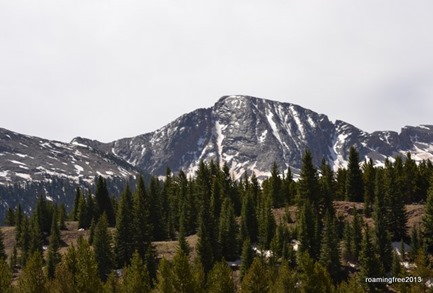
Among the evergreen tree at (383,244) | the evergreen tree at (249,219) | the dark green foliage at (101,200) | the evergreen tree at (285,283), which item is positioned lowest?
the evergreen tree at (285,283)

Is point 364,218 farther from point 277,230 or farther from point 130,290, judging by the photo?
point 130,290

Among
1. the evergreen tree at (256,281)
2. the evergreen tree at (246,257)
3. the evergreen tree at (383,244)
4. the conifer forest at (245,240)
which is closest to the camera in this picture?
the evergreen tree at (256,281)

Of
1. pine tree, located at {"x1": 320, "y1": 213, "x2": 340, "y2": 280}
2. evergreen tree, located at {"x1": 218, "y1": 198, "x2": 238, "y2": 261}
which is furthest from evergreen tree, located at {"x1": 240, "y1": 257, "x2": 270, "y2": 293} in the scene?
evergreen tree, located at {"x1": 218, "y1": 198, "x2": 238, "y2": 261}

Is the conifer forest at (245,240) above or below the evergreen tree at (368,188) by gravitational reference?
below

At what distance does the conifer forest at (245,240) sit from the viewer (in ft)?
210

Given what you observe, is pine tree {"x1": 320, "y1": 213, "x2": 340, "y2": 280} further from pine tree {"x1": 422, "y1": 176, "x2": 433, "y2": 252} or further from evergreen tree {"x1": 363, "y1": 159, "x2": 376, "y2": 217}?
evergreen tree {"x1": 363, "y1": 159, "x2": 376, "y2": 217}

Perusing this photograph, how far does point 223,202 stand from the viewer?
4432 inches

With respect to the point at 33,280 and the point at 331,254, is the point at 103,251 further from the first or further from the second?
the point at 331,254

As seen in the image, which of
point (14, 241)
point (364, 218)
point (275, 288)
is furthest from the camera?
point (14, 241)

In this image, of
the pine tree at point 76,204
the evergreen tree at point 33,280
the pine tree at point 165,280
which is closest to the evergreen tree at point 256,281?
the pine tree at point 165,280

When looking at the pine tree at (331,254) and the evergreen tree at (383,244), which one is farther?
the evergreen tree at (383,244)

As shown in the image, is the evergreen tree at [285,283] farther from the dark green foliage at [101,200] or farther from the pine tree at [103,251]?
the dark green foliage at [101,200]

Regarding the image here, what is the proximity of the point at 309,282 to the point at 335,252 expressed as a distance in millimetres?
26264

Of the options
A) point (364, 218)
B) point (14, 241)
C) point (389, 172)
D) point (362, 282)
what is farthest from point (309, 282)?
point (14, 241)
